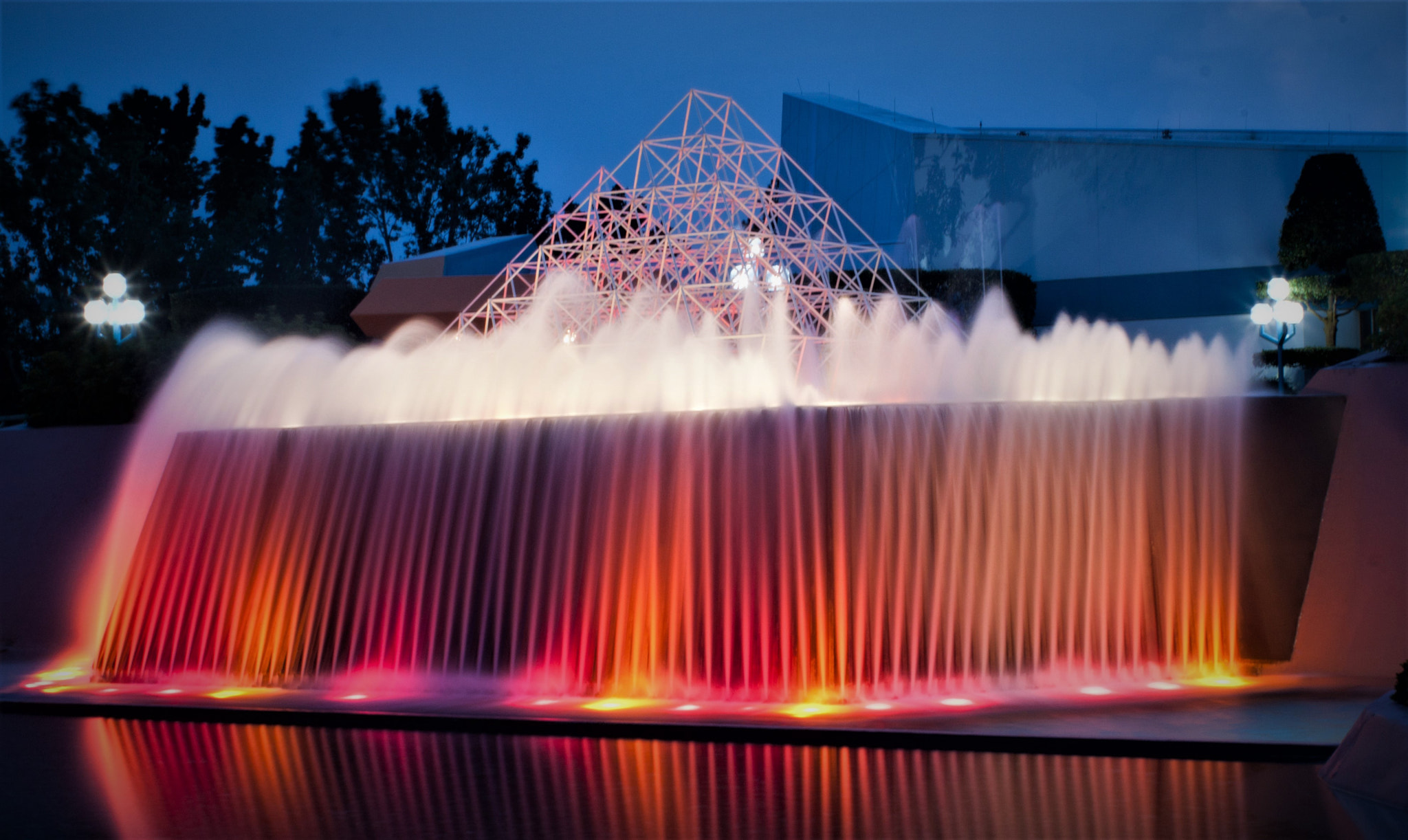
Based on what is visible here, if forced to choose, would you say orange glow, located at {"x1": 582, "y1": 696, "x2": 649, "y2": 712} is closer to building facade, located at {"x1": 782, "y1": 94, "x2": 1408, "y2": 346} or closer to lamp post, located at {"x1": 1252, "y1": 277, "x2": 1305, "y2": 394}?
lamp post, located at {"x1": 1252, "y1": 277, "x2": 1305, "y2": 394}

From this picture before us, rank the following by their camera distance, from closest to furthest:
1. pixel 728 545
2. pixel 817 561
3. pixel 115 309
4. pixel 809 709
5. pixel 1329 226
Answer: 1. pixel 809 709
2. pixel 817 561
3. pixel 728 545
4. pixel 115 309
5. pixel 1329 226

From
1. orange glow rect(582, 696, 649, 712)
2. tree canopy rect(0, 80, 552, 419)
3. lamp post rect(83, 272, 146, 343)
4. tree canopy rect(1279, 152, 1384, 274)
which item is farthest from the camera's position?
tree canopy rect(0, 80, 552, 419)

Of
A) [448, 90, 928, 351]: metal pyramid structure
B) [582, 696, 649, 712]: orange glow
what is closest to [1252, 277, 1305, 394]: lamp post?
[448, 90, 928, 351]: metal pyramid structure

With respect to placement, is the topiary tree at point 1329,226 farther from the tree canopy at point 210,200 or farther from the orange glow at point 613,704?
the tree canopy at point 210,200

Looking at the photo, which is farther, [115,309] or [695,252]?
[115,309]

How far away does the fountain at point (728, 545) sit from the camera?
31.8ft

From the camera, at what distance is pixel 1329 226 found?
21.2 metres

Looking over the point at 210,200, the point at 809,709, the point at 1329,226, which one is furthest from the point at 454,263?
the point at 210,200

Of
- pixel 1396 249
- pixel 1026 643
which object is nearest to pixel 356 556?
pixel 1026 643

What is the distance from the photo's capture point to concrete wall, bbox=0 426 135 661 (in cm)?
1429

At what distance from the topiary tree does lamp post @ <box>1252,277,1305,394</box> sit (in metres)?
1.24

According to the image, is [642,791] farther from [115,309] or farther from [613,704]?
[115,309]

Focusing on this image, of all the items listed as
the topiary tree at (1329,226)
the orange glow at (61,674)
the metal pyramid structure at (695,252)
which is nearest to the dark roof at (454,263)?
the metal pyramid structure at (695,252)

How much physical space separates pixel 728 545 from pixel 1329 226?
16938mm
